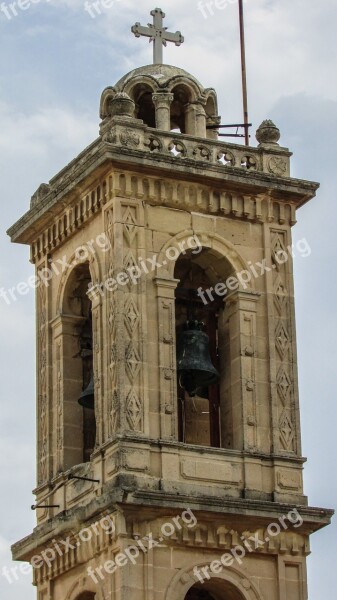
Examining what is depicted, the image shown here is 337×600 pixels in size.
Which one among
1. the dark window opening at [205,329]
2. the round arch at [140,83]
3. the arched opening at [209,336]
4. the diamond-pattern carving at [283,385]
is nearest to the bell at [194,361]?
the arched opening at [209,336]

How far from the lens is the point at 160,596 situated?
3544 cm

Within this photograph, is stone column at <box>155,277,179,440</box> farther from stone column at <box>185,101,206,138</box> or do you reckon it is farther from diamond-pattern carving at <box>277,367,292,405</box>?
stone column at <box>185,101,206,138</box>

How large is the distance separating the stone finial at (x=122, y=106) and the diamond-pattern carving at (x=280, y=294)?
11.9 feet

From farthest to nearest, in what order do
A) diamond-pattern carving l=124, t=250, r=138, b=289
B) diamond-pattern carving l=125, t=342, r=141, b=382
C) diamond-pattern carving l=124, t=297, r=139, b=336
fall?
diamond-pattern carving l=124, t=250, r=138, b=289 → diamond-pattern carving l=124, t=297, r=139, b=336 → diamond-pattern carving l=125, t=342, r=141, b=382

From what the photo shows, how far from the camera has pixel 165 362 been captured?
36812 millimetres

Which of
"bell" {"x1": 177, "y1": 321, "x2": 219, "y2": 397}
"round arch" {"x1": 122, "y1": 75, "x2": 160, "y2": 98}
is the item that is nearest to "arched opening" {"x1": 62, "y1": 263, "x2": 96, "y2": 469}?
"bell" {"x1": 177, "y1": 321, "x2": 219, "y2": 397}

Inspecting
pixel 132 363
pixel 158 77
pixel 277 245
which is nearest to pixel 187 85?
pixel 158 77

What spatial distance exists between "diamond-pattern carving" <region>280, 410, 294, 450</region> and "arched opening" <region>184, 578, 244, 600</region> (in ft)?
8.32

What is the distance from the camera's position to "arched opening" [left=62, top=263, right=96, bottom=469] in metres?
38.2

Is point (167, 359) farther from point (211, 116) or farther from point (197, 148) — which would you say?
point (211, 116)

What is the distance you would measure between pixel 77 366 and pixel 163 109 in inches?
176

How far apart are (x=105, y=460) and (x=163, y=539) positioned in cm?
153

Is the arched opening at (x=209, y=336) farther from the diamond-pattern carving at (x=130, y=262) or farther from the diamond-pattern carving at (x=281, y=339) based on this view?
the diamond-pattern carving at (x=130, y=262)

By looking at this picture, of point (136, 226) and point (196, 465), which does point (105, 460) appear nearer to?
point (196, 465)
